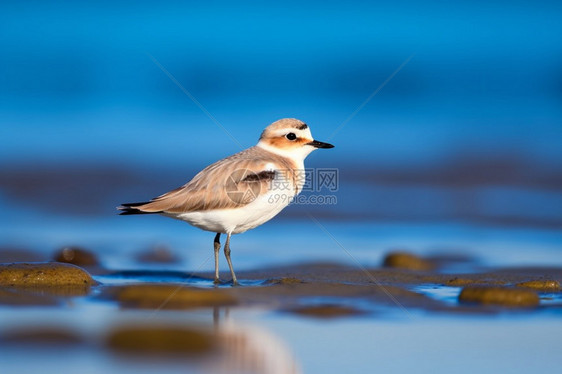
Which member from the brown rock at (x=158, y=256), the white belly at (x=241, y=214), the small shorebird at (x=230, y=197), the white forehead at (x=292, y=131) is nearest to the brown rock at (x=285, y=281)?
the small shorebird at (x=230, y=197)

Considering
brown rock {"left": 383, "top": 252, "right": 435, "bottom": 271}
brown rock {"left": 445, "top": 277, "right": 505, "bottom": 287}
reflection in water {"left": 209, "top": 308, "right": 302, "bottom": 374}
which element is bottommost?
reflection in water {"left": 209, "top": 308, "right": 302, "bottom": 374}

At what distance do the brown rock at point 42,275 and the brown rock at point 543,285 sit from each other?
3722mm

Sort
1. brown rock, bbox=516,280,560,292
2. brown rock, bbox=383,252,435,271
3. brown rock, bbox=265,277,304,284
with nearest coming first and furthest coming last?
brown rock, bbox=516,280,560,292
brown rock, bbox=265,277,304,284
brown rock, bbox=383,252,435,271

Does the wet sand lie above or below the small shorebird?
below

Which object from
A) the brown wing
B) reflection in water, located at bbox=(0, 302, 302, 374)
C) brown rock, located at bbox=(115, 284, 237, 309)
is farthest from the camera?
the brown wing

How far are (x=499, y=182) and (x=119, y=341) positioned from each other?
9469 mm

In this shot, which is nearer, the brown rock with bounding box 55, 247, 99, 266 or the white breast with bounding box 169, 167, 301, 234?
the white breast with bounding box 169, 167, 301, 234

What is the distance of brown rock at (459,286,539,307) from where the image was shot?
6.45 m

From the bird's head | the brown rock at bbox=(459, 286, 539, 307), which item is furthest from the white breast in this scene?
the brown rock at bbox=(459, 286, 539, 307)

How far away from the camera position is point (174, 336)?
548 cm

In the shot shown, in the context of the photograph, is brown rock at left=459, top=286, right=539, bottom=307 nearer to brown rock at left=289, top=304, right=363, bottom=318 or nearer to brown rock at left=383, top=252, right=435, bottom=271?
brown rock at left=289, top=304, right=363, bottom=318

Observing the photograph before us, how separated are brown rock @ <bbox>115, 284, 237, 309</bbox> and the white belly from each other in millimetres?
1347

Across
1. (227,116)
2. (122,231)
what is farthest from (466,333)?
(227,116)

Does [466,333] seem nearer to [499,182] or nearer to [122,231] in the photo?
[122,231]
